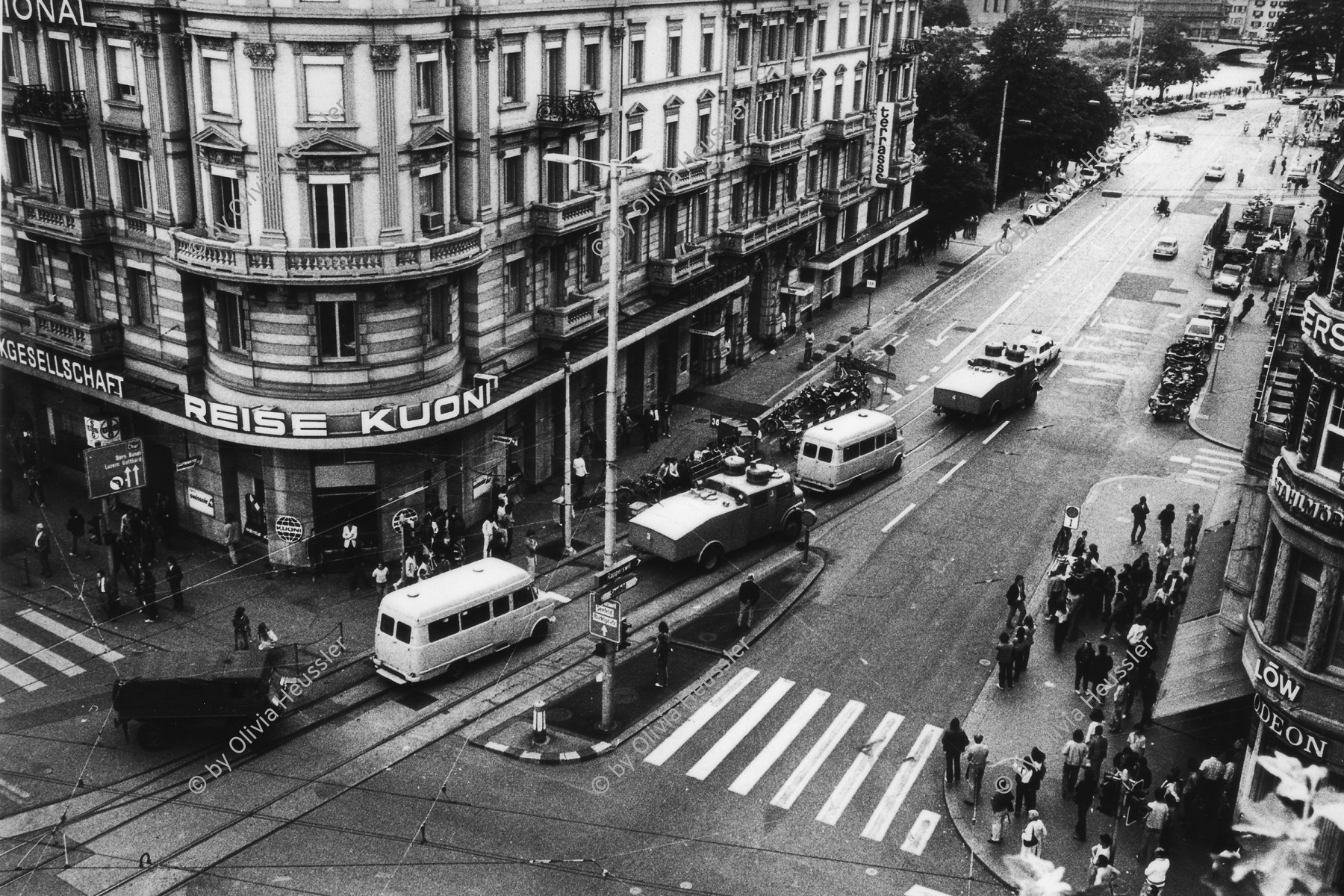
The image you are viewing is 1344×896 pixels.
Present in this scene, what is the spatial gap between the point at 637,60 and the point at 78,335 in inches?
935

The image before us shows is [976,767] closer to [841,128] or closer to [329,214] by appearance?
[329,214]

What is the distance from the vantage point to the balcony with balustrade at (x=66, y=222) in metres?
42.9

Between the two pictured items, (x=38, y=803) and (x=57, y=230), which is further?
(x=57, y=230)

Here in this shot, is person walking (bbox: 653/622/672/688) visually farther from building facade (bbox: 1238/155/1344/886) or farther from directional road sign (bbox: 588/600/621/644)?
building facade (bbox: 1238/155/1344/886)

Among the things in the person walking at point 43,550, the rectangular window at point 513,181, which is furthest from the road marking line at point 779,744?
the person walking at point 43,550

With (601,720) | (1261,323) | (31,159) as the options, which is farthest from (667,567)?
(1261,323)

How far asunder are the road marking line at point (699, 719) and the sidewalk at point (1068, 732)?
21.1 ft

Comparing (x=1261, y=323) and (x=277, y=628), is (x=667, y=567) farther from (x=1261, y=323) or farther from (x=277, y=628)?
(x=1261, y=323)

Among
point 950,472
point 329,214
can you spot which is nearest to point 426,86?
point 329,214

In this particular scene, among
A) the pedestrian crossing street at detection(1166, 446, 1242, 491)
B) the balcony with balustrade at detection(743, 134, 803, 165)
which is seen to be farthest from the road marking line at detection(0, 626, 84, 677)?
the pedestrian crossing street at detection(1166, 446, 1242, 491)

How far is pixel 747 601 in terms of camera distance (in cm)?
3850

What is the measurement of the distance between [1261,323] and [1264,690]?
55448 millimetres

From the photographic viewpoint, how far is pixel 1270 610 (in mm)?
28234

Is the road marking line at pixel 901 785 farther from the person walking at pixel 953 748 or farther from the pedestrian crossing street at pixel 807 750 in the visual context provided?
the person walking at pixel 953 748
